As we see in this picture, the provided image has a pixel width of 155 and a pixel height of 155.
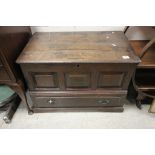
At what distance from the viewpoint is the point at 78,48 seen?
1073 millimetres

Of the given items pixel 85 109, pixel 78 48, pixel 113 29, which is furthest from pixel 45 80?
pixel 113 29

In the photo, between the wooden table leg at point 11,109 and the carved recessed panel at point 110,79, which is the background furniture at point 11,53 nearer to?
the wooden table leg at point 11,109

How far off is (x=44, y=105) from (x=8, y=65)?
530mm

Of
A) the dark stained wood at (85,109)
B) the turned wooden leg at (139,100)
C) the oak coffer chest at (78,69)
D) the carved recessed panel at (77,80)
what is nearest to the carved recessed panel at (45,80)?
the oak coffer chest at (78,69)

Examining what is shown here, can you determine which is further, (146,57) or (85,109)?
(85,109)

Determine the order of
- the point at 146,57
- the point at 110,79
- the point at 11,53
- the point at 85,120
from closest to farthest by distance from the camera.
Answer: the point at 11,53 → the point at 110,79 → the point at 146,57 → the point at 85,120

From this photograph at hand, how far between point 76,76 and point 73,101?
31cm

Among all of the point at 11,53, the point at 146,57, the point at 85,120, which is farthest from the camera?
the point at 85,120

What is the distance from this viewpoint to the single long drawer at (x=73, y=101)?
124cm

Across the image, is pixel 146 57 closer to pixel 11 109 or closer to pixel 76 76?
pixel 76 76

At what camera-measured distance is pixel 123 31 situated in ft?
4.40
